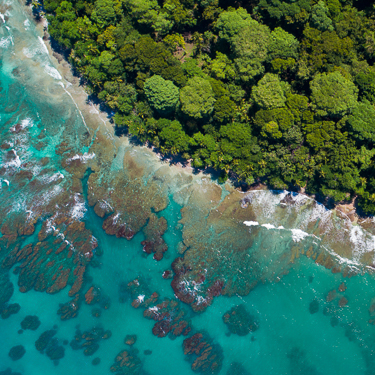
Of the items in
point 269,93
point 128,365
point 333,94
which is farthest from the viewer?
point 128,365

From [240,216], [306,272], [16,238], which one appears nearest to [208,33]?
[240,216]

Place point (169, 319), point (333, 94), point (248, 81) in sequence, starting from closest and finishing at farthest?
point (333, 94)
point (248, 81)
point (169, 319)

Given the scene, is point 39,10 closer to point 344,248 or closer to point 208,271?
point 208,271

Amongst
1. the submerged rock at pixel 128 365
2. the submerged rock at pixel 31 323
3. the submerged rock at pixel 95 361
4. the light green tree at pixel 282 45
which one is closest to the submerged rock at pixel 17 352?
the submerged rock at pixel 31 323

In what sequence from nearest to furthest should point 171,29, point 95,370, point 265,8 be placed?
point 265,8
point 171,29
point 95,370

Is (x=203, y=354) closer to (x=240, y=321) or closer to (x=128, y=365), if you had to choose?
(x=240, y=321)

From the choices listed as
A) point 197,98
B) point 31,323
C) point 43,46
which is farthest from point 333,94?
point 31,323
